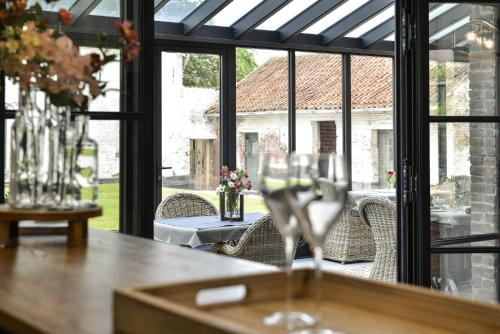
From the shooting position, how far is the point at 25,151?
88.8 inches

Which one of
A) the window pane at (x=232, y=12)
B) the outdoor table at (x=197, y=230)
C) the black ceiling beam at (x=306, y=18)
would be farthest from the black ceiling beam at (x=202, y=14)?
the outdoor table at (x=197, y=230)

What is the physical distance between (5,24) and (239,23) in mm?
7001

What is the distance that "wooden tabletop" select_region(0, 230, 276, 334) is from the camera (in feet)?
4.56

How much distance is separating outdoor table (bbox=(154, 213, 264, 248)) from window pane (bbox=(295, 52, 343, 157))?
11.1 feet

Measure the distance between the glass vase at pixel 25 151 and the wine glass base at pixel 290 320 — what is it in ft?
3.81

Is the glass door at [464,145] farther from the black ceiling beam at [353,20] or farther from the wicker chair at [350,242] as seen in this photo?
the black ceiling beam at [353,20]

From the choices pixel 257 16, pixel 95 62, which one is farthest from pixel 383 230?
pixel 95 62

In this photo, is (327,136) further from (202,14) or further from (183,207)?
(183,207)

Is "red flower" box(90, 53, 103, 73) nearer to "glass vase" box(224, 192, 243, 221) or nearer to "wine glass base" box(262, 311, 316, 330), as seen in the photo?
"wine glass base" box(262, 311, 316, 330)

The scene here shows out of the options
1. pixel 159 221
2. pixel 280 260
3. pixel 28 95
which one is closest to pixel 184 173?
pixel 159 221

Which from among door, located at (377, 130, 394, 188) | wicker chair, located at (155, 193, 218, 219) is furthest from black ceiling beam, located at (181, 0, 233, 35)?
door, located at (377, 130, 394, 188)

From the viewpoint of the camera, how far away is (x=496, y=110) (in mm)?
4574

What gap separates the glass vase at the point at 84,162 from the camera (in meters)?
2.25

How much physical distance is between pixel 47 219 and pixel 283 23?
24.3ft
